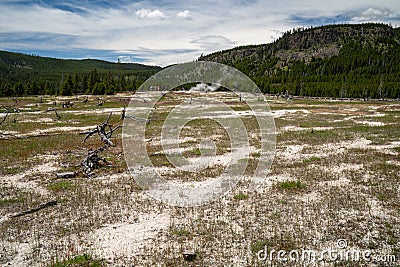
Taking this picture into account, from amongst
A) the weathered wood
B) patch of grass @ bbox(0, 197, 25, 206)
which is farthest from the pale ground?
patch of grass @ bbox(0, 197, 25, 206)

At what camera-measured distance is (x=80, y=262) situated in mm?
8688

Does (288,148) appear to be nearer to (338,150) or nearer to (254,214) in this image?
(338,150)

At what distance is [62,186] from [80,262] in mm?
7705

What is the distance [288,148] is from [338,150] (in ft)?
11.9

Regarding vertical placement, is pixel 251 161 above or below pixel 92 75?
below

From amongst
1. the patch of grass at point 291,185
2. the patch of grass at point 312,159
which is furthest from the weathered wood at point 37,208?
the patch of grass at point 312,159

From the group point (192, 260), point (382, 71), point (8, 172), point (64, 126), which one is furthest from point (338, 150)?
point (382, 71)

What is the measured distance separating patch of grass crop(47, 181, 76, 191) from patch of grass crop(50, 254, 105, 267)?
7105mm

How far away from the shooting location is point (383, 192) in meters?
13.9

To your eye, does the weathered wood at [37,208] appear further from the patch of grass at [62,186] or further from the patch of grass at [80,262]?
the patch of grass at [80,262]

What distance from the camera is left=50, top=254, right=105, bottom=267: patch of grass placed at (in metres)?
8.57

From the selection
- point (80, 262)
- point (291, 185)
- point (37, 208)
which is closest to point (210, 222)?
point (80, 262)

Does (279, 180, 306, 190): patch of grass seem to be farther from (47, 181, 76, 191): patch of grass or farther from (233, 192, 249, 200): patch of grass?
(47, 181, 76, 191): patch of grass

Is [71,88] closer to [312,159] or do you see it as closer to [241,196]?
[312,159]
